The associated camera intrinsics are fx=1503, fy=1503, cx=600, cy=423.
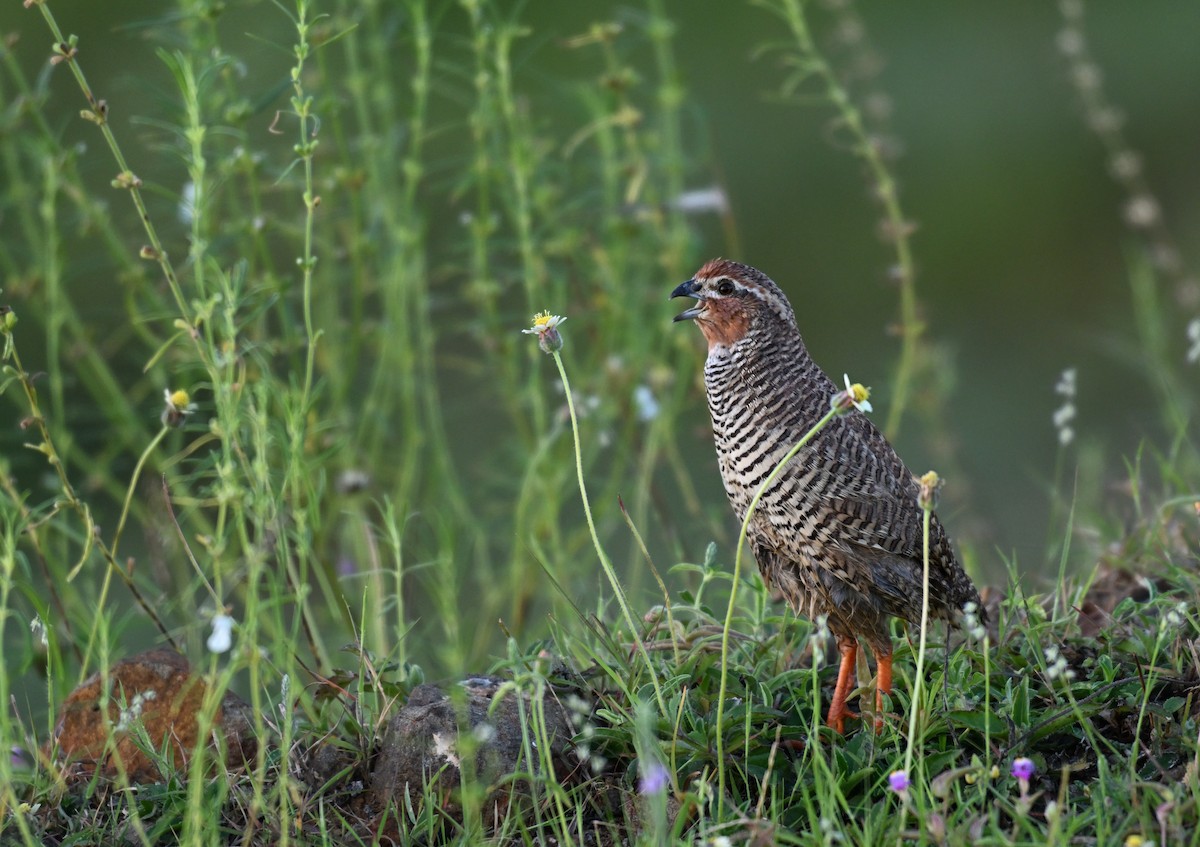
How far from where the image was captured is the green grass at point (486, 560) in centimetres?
324

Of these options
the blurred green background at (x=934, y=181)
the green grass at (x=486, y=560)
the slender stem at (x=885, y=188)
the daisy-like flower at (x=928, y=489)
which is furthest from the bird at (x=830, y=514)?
the blurred green background at (x=934, y=181)

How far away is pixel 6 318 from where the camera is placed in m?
3.50

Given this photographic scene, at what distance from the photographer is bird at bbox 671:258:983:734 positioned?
380 cm

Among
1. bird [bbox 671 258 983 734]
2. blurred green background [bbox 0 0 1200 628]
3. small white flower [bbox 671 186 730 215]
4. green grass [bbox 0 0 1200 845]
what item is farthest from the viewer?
blurred green background [bbox 0 0 1200 628]

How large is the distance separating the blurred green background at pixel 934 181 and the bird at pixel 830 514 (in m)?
4.07

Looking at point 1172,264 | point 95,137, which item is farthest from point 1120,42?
point 95,137

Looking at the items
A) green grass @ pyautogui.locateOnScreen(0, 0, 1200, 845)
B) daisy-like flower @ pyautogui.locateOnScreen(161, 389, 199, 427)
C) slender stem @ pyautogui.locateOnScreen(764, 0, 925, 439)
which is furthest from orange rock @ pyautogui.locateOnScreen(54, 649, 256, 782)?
slender stem @ pyautogui.locateOnScreen(764, 0, 925, 439)

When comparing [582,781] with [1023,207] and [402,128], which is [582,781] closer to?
[402,128]

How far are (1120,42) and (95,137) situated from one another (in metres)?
7.73

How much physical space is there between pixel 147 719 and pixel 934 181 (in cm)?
862

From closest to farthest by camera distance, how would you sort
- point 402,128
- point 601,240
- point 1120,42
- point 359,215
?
point 359,215 < point 402,128 < point 601,240 < point 1120,42

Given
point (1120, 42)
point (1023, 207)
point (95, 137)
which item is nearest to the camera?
point (95, 137)

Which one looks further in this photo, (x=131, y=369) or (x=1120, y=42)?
(x=1120, y=42)

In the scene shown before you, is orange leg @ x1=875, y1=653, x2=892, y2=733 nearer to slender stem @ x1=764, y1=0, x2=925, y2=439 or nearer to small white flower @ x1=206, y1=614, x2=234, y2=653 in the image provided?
slender stem @ x1=764, y1=0, x2=925, y2=439
